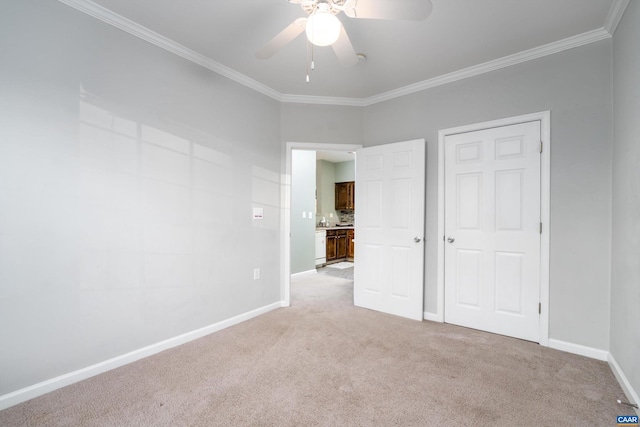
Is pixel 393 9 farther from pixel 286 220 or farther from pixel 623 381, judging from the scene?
pixel 623 381

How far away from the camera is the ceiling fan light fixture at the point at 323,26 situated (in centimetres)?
150

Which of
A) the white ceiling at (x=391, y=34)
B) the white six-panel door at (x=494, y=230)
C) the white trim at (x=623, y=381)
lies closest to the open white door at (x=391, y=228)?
the white six-panel door at (x=494, y=230)

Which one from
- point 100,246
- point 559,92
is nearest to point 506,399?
point 559,92

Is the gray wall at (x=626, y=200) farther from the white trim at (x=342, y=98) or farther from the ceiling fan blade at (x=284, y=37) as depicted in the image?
the ceiling fan blade at (x=284, y=37)

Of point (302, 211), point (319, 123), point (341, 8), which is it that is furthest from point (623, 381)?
point (302, 211)

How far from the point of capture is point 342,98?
Answer: 12.1ft

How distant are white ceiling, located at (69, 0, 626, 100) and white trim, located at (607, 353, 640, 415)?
8.42ft

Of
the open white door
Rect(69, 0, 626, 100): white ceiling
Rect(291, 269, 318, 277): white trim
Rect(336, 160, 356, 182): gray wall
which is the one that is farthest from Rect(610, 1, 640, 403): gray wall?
Rect(336, 160, 356, 182): gray wall

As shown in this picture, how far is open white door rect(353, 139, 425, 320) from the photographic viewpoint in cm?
322

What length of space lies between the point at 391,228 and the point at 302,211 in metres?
2.56

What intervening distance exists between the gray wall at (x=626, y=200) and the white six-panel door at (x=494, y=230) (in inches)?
20.4

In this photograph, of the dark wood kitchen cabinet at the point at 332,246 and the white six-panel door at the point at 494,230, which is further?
the dark wood kitchen cabinet at the point at 332,246

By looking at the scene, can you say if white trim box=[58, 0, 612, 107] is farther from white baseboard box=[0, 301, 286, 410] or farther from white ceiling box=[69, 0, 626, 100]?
white baseboard box=[0, 301, 286, 410]

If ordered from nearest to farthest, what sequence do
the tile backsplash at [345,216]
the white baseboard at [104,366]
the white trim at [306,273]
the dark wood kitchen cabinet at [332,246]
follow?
1. the white baseboard at [104,366]
2. the white trim at [306,273]
3. the dark wood kitchen cabinet at [332,246]
4. the tile backsplash at [345,216]
